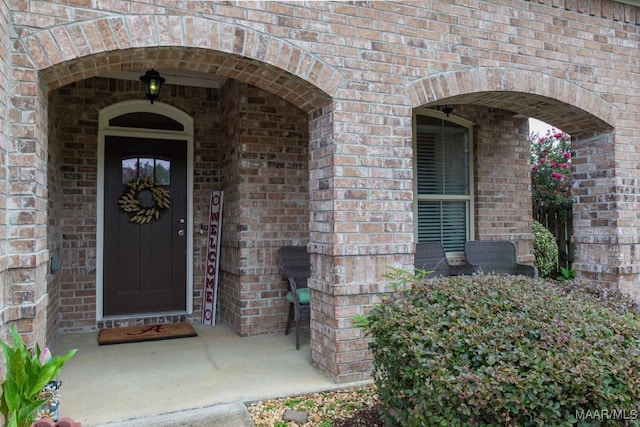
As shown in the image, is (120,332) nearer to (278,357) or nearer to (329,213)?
(278,357)

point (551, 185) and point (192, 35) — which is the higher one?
point (192, 35)

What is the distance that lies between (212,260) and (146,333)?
41.8 inches

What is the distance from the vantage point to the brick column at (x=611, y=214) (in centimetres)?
446

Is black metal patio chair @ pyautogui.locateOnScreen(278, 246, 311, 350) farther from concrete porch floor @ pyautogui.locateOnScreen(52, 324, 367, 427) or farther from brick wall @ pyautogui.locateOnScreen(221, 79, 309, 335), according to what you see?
concrete porch floor @ pyautogui.locateOnScreen(52, 324, 367, 427)

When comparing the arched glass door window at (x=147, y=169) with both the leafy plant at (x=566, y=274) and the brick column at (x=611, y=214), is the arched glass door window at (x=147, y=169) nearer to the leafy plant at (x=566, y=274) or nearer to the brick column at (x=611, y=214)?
the brick column at (x=611, y=214)

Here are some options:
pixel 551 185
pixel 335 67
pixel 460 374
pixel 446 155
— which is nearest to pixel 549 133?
pixel 551 185

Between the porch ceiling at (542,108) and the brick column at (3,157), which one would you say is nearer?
the brick column at (3,157)

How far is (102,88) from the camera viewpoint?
512 centimetres

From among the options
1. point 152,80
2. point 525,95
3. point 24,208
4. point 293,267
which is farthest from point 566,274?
point 24,208

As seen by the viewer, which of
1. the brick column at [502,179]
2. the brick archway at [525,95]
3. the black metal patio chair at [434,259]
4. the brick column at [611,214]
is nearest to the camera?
the brick archway at [525,95]

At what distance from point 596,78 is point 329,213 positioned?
2.97m

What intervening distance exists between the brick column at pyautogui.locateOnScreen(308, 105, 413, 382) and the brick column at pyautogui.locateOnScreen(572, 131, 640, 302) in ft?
7.32

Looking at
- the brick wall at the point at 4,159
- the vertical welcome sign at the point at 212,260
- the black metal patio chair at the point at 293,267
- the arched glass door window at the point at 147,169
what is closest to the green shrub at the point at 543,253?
the black metal patio chair at the point at 293,267

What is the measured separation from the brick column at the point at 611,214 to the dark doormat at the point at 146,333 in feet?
13.6
